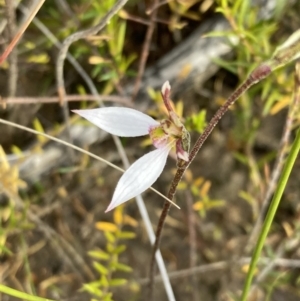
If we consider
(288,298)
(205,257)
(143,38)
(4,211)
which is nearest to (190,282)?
(205,257)

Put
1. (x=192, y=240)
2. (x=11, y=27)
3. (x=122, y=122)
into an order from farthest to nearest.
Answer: (x=192, y=240), (x=11, y=27), (x=122, y=122)

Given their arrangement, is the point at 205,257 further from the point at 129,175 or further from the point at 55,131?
the point at 129,175

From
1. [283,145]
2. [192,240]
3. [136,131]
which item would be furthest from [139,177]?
[192,240]

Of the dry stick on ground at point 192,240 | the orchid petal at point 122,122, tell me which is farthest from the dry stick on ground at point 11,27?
the dry stick on ground at point 192,240

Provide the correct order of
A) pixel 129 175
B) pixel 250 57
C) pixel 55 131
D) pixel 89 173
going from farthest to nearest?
pixel 89 173 < pixel 55 131 < pixel 250 57 < pixel 129 175

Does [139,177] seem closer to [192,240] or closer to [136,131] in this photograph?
[136,131]

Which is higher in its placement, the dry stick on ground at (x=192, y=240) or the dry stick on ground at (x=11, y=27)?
the dry stick on ground at (x=11, y=27)

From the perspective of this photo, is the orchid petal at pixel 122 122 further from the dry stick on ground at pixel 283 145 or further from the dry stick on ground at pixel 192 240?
the dry stick on ground at pixel 192 240
